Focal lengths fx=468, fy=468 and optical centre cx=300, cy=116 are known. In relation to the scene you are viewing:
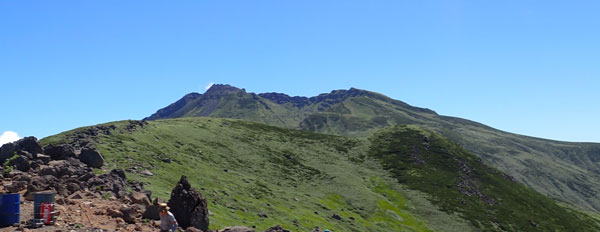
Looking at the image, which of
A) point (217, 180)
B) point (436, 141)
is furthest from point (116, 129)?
point (436, 141)

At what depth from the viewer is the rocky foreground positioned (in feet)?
108

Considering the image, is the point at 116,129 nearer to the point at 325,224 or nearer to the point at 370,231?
the point at 325,224

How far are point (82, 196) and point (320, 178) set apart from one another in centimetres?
10146

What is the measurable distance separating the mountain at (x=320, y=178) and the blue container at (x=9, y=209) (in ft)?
98.1

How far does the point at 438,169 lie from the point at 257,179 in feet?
262

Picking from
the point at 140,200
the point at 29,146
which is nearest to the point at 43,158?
the point at 29,146

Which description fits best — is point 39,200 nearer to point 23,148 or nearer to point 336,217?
point 23,148

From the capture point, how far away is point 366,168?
162m

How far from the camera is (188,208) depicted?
136ft

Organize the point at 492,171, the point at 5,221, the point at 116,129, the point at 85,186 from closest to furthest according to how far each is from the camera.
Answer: the point at 5,221 → the point at 85,186 → the point at 116,129 → the point at 492,171

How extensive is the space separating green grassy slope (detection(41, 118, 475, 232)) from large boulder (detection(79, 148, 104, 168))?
3690mm

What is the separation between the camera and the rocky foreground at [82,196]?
32.9 metres

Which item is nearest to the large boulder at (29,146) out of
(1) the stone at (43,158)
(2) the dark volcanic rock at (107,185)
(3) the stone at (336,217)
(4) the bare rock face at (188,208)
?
(1) the stone at (43,158)

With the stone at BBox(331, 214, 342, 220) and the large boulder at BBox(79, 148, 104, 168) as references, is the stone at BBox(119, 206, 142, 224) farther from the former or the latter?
the stone at BBox(331, 214, 342, 220)
